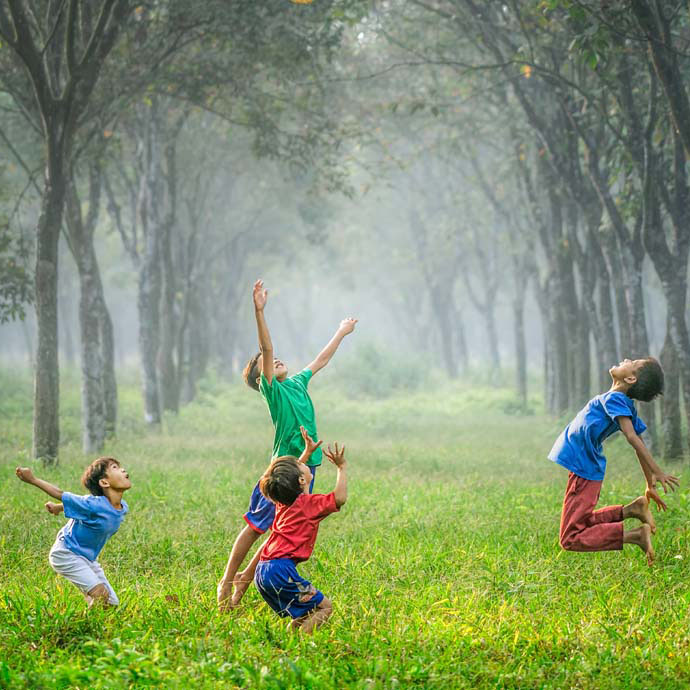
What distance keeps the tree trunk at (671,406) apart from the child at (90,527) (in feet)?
27.9

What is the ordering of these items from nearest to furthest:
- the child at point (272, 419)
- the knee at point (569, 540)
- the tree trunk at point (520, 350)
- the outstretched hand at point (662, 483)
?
the child at point (272, 419) → the outstretched hand at point (662, 483) → the knee at point (569, 540) → the tree trunk at point (520, 350)

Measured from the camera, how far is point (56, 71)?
454 inches

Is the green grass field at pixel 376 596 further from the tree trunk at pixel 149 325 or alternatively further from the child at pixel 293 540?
the tree trunk at pixel 149 325

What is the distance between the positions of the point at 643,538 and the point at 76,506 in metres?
4.10

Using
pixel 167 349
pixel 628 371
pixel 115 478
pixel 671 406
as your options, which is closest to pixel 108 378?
pixel 167 349

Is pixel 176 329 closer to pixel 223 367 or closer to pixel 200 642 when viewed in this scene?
pixel 223 367

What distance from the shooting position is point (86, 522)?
16.5ft

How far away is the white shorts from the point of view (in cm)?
495

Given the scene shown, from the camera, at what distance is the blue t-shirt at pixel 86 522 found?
5.00 metres

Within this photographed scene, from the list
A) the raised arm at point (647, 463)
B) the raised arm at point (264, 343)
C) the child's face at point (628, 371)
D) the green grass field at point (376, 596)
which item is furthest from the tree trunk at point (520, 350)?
the raised arm at point (264, 343)

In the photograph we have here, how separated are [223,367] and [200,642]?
32152 millimetres

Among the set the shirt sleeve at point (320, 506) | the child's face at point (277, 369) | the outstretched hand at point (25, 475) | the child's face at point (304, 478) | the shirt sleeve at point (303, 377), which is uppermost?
the child's face at point (277, 369)

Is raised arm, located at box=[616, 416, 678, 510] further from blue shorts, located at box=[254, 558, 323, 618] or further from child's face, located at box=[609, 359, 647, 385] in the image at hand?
blue shorts, located at box=[254, 558, 323, 618]

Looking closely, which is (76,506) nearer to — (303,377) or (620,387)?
(303,377)
